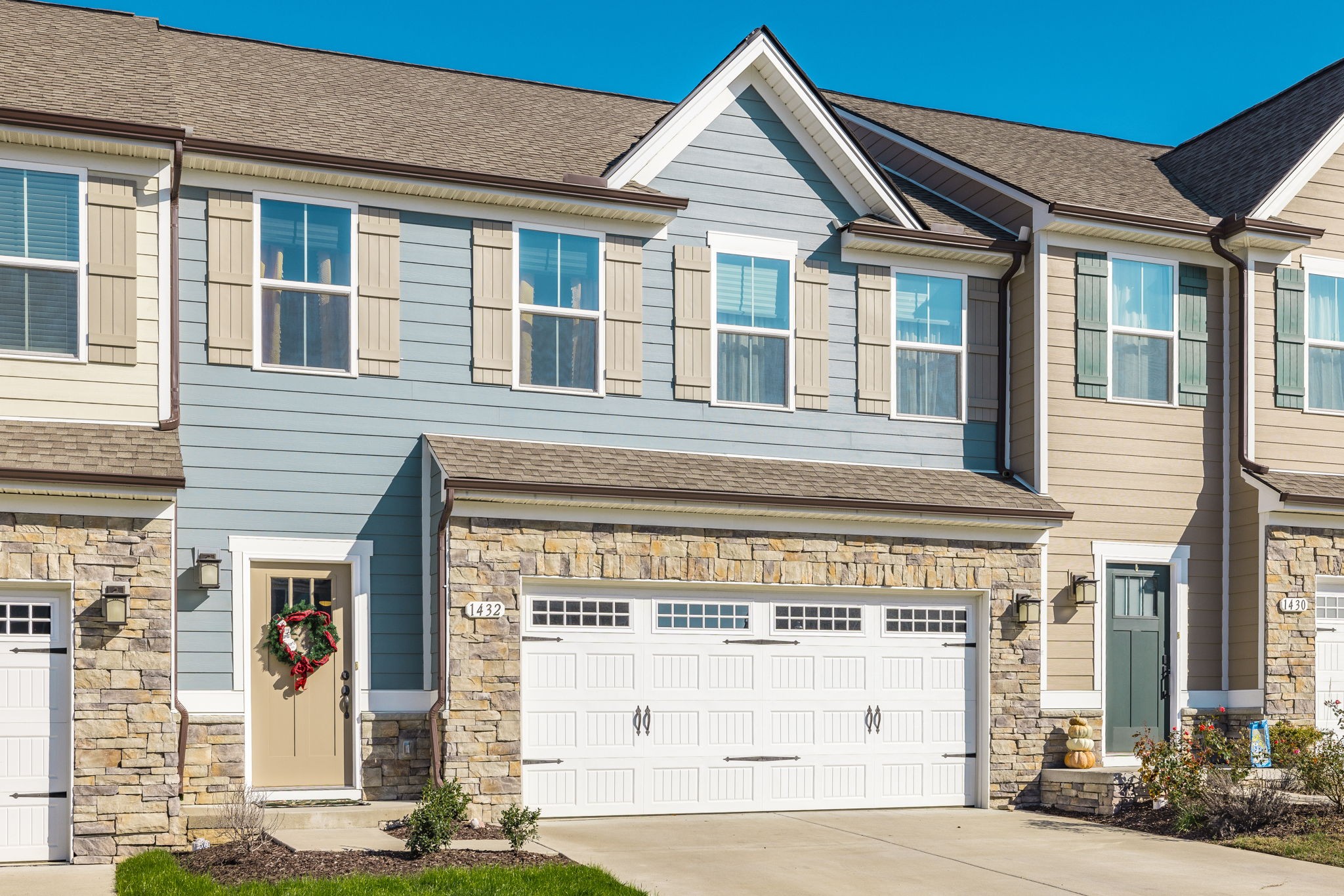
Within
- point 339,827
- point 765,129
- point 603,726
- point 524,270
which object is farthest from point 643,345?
point 339,827

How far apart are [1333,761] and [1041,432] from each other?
4316mm

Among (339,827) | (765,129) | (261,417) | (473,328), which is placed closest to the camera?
(339,827)

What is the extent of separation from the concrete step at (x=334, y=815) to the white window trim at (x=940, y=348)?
6.81 meters

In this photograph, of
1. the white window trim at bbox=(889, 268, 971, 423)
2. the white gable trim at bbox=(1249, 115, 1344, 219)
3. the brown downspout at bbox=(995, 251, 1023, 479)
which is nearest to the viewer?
the white window trim at bbox=(889, 268, 971, 423)

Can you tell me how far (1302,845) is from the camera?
490 inches

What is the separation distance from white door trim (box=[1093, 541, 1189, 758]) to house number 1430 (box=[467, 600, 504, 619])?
22.0ft

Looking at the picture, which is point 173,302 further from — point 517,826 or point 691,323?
point 517,826

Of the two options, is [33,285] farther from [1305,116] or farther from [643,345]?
[1305,116]

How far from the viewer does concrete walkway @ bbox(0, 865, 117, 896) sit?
991cm

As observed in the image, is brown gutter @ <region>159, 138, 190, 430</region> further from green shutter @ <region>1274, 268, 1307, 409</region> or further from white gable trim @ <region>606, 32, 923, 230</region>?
green shutter @ <region>1274, 268, 1307, 409</region>

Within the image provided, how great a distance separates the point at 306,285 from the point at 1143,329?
907 cm

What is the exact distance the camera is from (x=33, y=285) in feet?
40.8

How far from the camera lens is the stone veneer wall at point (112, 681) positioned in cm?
1113

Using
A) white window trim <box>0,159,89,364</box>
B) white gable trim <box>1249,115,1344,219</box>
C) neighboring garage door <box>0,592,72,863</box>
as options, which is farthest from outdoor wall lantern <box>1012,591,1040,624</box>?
white window trim <box>0,159,89,364</box>
